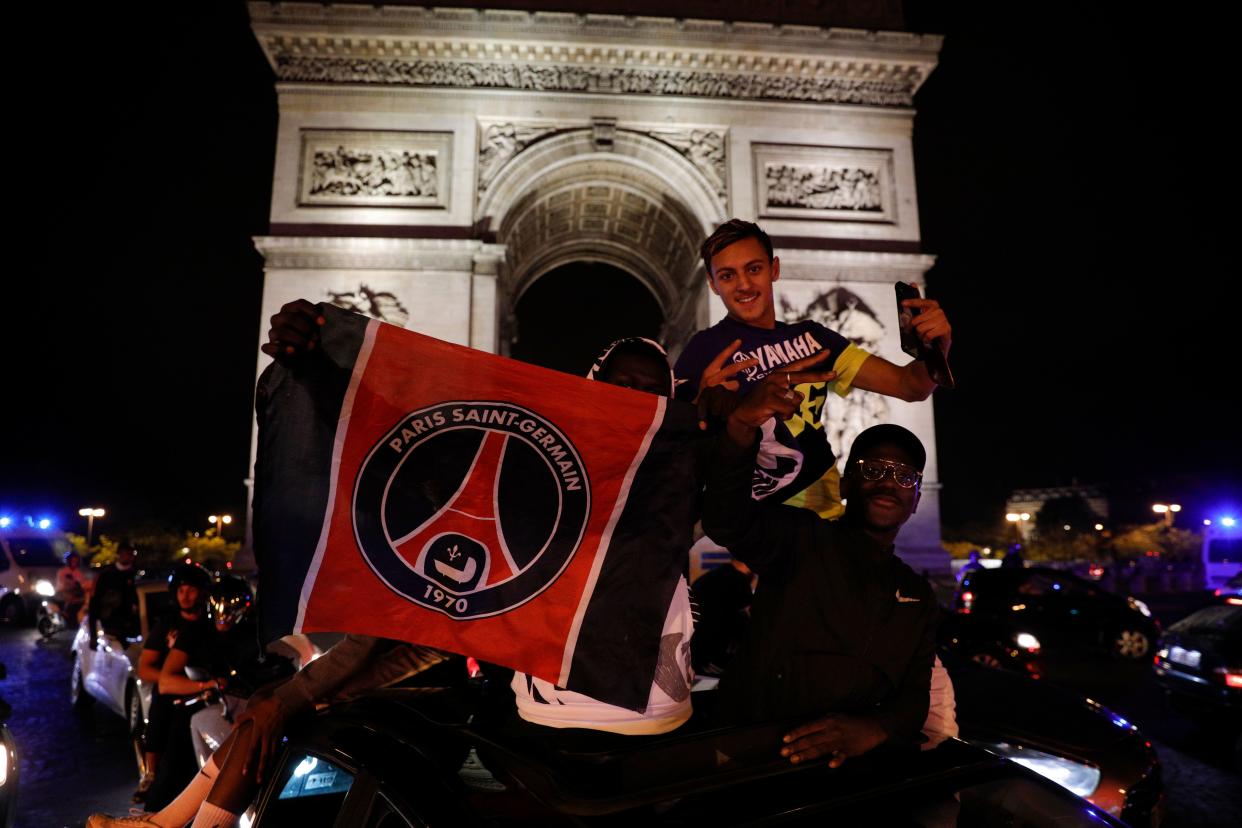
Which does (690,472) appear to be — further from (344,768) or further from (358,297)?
(358,297)

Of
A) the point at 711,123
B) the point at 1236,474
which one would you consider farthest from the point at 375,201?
the point at 1236,474

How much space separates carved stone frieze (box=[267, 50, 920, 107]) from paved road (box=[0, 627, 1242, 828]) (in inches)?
498

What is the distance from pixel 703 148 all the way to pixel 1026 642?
1230 cm

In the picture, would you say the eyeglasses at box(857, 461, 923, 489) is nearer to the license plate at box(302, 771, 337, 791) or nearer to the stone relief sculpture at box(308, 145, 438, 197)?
the license plate at box(302, 771, 337, 791)

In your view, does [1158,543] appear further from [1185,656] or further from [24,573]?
[24,573]

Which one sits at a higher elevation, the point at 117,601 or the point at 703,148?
the point at 703,148

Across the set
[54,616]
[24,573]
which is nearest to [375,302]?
[54,616]

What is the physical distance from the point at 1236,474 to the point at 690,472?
54.5 metres

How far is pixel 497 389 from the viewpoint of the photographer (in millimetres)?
2092

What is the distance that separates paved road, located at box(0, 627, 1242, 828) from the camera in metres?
5.00

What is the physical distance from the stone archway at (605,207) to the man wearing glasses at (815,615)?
50.9 feet

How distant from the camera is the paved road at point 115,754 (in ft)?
16.4

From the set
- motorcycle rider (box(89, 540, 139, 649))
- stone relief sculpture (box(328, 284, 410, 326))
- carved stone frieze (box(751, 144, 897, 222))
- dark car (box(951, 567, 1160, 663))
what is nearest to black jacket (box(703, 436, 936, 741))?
motorcycle rider (box(89, 540, 139, 649))

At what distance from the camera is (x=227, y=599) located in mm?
4652
